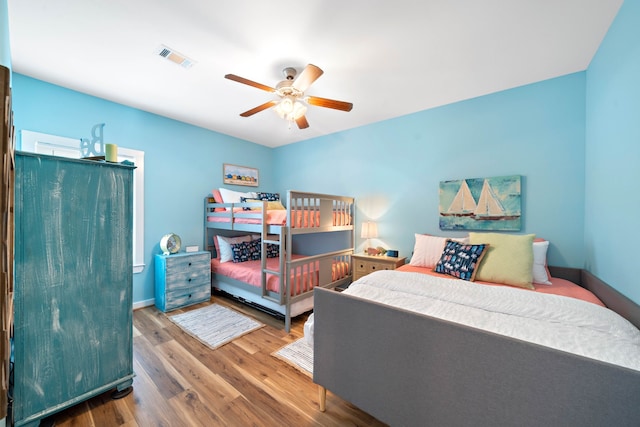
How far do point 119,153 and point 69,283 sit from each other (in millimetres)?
2094

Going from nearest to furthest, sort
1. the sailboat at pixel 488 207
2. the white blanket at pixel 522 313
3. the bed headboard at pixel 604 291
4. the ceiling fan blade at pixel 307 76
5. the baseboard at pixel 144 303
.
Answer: the white blanket at pixel 522 313 → the bed headboard at pixel 604 291 → the ceiling fan blade at pixel 307 76 → the sailboat at pixel 488 207 → the baseboard at pixel 144 303

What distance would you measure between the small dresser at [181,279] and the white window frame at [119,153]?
253 mm

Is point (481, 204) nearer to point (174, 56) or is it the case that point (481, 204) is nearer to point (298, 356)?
point (298, 356)

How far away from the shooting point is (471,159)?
2873mm

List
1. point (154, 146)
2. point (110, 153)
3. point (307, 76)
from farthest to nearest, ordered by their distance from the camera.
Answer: point (154, 146) → point (307, 76) → point (110, 153)

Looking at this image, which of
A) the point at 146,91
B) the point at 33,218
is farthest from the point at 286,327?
the point at 146,91

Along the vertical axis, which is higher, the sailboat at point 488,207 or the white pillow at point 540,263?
the sailboat at point 488,207

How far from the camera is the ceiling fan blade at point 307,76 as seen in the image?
1810 mm

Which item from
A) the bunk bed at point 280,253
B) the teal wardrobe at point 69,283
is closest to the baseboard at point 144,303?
the bunk bed at point 280,253

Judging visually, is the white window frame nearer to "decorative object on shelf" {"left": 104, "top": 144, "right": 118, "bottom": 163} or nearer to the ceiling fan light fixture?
"decorative object on shelf" {"left": 104, "top": 144, "right": 118, "bottom": 163}

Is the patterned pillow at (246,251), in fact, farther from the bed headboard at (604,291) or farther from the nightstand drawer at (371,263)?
the bed headboard at (604,291)

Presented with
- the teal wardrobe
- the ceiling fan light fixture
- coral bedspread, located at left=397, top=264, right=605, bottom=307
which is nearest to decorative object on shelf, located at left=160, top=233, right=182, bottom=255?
the teal wardrobe

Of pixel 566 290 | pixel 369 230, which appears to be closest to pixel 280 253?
pixel 369 230

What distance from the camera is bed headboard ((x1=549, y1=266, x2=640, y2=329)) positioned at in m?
1.41
